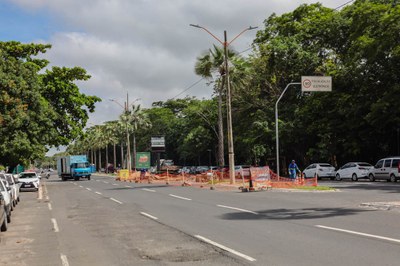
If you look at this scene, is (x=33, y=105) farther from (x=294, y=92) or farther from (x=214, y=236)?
(x=214, y=236)

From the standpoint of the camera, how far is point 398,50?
34.2 meters

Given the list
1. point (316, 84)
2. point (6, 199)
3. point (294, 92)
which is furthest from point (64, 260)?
point (294, 92)

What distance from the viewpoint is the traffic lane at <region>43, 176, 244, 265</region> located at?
8.66 metres

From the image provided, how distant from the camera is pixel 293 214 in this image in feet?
47.7

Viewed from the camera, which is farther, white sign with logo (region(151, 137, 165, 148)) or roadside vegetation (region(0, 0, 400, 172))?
white sign with logo (region(151, 137, 165, 148))

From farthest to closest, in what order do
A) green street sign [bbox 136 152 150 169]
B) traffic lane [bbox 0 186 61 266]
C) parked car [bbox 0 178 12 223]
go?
green street sign [bbox 136 152 150 169], parked car [bbox 0 178 12 223], traffic lane [bbox 0 186 61 266]

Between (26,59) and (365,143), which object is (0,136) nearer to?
(26,59)

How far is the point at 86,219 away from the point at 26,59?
106 ft

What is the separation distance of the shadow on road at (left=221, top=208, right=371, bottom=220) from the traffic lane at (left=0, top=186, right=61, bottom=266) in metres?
5.19

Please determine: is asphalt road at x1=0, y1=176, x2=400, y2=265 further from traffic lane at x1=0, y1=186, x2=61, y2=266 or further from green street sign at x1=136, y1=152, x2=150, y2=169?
green street sign at x1=136, y1=152, x2=150, y2=169

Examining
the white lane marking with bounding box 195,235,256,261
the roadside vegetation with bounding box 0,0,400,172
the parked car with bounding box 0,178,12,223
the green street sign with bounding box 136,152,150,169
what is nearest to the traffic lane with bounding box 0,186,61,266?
the parked car with bounding box 0,178,12,223

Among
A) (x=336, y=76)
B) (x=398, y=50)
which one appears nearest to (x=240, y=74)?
(x=336, y=76)

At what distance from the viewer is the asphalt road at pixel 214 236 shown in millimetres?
8547

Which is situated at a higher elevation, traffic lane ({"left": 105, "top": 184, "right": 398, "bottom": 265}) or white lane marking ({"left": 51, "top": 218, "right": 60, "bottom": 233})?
traffic lane ({"left": 105, "top": 184, "right": 398, "bottom": 265})
